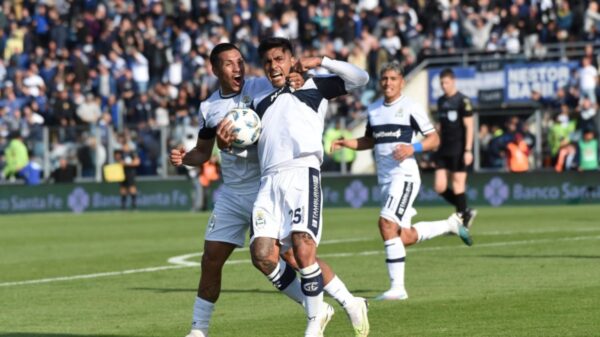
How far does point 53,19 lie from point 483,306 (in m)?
37.8

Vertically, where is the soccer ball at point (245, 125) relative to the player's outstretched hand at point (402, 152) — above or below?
above

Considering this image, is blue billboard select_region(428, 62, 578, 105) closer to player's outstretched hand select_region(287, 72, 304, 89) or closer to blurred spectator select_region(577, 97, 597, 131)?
blurred spectator select_region(577, 97, 597, 131)

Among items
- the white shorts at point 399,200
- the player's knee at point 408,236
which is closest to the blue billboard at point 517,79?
the player's knee at point 408,236

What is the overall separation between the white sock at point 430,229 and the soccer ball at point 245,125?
5.54m

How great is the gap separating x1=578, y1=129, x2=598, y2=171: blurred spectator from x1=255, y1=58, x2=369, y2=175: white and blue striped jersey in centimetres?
2426

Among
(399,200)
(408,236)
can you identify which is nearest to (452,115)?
(408,236)

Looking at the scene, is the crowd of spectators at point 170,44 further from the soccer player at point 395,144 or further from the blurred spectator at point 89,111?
the soccer player at point 395,144

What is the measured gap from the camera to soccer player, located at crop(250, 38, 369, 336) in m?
10.2

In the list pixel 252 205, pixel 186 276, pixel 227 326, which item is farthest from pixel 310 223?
pixel 186 276

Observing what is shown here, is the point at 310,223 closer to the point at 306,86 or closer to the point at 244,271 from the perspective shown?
the point at 306,86

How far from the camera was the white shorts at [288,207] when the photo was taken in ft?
33.5

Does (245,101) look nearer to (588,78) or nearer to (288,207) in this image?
(288,207)

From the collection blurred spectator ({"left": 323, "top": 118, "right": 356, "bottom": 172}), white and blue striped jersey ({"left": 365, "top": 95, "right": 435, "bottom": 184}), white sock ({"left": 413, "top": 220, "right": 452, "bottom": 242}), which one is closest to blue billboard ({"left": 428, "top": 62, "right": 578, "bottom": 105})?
blurred spectator ({"left": 323, "top": 118, "right": 356, "bottom": 172})

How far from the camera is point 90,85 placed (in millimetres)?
44812
